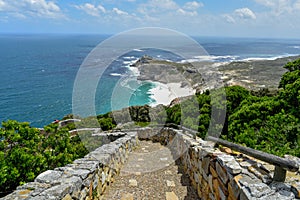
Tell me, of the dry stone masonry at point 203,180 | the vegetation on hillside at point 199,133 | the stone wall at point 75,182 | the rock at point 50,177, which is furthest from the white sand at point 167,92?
the rock at point 50,177

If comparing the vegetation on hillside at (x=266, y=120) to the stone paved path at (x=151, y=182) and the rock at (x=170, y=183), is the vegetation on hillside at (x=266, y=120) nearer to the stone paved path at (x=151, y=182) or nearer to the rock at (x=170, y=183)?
the stone paved path at (x=151, y=182)

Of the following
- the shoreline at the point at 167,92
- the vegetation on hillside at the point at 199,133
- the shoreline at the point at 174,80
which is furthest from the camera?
the shoreline at the point at 174,80

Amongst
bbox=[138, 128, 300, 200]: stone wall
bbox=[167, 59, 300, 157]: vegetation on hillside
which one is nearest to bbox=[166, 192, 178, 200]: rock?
bbox=[138, 128, 300, 200]: stone wall

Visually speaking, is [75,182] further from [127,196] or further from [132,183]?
[132,183]

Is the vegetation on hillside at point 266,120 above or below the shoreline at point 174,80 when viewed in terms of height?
above

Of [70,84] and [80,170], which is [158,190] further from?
[70,84]

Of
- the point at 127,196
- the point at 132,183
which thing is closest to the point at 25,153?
the point at 132,183
